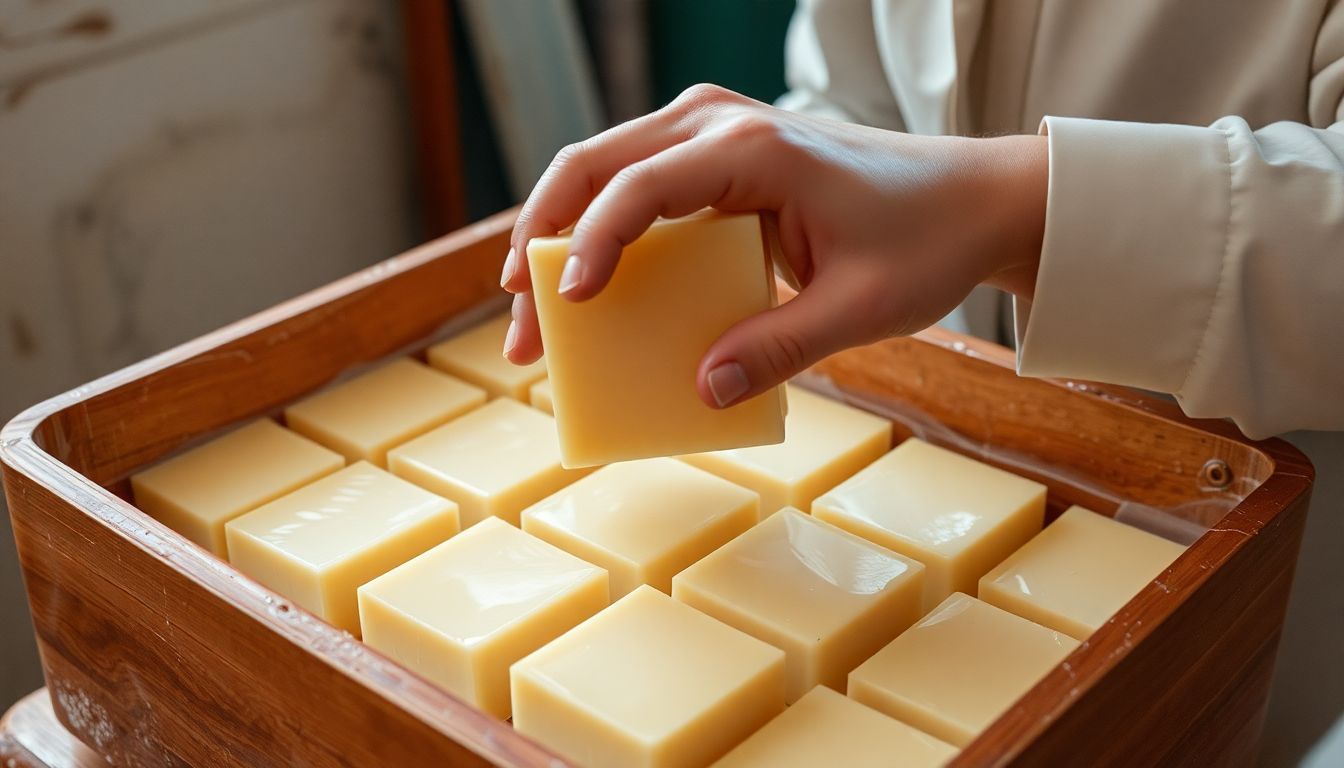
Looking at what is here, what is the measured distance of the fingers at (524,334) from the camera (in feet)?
2.48

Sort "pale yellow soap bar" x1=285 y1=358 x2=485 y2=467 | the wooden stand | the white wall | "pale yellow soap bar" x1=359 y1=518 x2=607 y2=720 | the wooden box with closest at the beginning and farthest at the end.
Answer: the wooden box → "pale yellow soap bar" x1=359 y1=518 x2=607 y2=720 → the wooden stand → "pale yellow soap bar" x1=285 y1=358 x2=485 y2=467 → the white wall

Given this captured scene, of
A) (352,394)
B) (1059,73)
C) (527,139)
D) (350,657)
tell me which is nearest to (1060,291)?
(1059,73)

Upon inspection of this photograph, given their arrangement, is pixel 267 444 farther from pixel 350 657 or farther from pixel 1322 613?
pixel 1322 613

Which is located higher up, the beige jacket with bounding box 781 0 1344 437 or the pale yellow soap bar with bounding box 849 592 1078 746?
the beige jacket with bounding box 781 0 1344 437

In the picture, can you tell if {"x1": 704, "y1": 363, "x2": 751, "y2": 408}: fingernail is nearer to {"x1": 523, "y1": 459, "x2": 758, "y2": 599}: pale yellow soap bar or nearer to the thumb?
the thumb

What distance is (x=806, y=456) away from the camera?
0.88 metres

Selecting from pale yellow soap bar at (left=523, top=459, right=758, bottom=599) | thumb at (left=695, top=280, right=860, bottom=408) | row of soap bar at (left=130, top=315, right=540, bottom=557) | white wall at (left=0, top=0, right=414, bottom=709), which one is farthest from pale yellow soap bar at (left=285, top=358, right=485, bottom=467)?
white wall at (left=0, top=0, right=414, bottom=709)

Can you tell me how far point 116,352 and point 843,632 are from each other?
1089mm

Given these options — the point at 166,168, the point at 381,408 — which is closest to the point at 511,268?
the point at 381,408

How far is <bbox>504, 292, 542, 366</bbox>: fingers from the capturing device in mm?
756

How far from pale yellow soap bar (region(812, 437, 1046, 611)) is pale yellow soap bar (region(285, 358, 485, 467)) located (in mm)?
304

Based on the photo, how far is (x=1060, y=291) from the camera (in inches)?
27.7

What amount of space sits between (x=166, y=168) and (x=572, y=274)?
1008 millimetres

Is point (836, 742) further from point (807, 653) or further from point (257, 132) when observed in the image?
point (257, 132)
